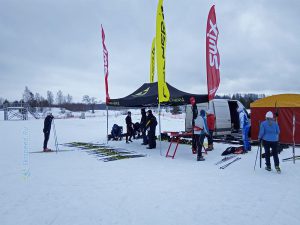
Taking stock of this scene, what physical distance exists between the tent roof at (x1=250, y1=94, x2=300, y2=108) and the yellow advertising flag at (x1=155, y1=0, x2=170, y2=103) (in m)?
5.09

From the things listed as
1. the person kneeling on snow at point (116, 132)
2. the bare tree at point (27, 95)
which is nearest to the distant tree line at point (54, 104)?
the bare tree at point (27, 95)

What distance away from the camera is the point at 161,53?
33.6 feet

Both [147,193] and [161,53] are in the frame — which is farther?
[161,53]

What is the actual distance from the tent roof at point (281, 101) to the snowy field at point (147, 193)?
384 centimetres

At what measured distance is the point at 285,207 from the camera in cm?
477

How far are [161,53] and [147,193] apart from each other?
604 cm

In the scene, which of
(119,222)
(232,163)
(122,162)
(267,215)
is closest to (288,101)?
(232,163)

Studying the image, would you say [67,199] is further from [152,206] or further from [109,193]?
[152,206]

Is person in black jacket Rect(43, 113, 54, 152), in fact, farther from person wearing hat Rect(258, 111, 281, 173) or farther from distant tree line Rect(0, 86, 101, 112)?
distant tree line Rect(0, 86, 101, 112)

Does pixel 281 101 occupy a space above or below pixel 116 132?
above

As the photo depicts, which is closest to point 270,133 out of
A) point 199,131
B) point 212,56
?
point 199,131

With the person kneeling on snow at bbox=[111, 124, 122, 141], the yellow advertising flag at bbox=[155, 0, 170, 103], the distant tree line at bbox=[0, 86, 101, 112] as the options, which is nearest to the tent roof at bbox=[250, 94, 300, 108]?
the yellow advertising flag at bbox=[155, 0, 170, 103]

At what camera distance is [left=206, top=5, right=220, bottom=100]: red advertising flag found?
9609 millimetres

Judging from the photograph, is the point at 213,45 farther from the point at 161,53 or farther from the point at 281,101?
the point at 281,101
